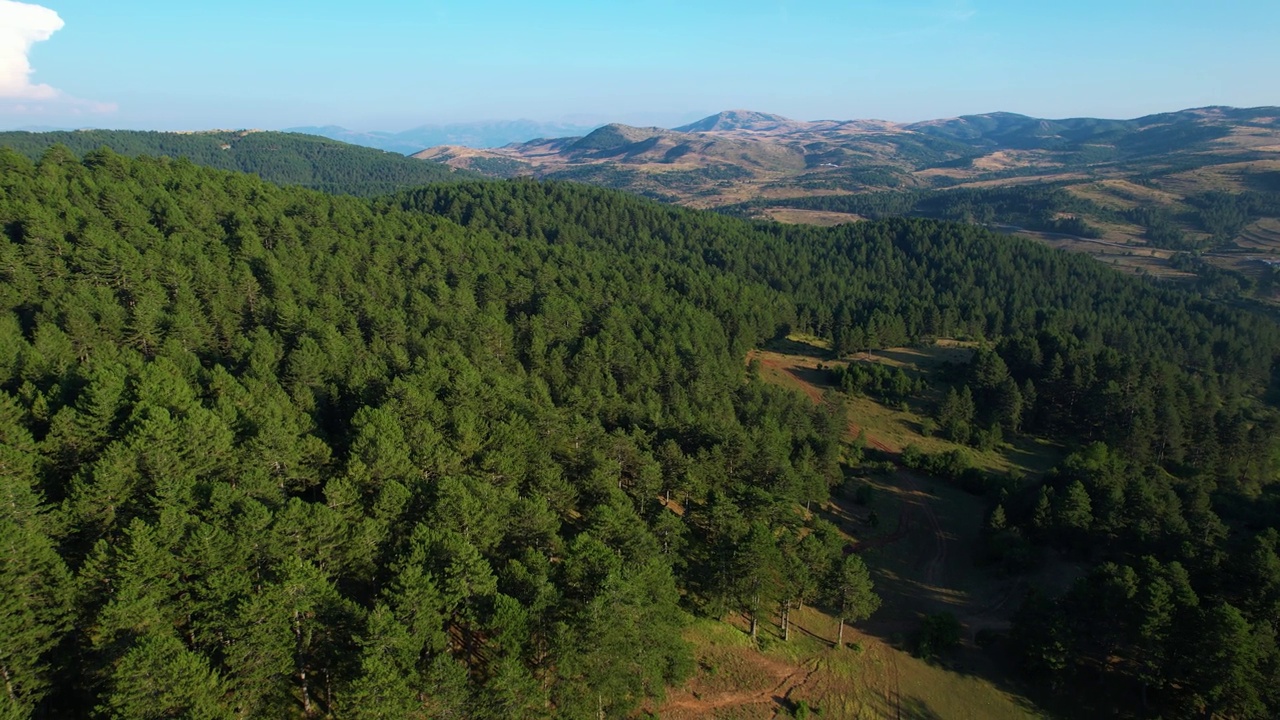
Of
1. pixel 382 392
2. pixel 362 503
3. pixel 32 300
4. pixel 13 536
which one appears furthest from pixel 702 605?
pixel 32 300

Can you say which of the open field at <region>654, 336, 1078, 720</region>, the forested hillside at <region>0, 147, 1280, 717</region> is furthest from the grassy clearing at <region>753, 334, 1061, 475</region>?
the open field at <region>654, 336, 1078, 720</region>

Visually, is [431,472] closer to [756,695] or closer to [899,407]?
[756,695]

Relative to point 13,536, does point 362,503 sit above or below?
below

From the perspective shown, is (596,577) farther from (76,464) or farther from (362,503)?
(76,464)

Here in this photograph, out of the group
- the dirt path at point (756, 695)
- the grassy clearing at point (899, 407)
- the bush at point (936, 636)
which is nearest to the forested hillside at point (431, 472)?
the dirt path at point (756, 695)

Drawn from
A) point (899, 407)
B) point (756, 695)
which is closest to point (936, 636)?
point (756, 695)

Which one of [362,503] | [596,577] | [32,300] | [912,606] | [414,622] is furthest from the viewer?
[32,300]

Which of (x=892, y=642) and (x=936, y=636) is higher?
(x=936, y=636)

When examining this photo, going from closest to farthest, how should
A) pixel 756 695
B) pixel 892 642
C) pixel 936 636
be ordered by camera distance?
pixel 756 695
pixel 936 636
pixel 892 642

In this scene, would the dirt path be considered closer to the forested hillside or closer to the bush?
the forested hillside
